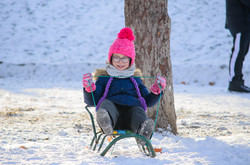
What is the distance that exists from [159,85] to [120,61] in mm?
470

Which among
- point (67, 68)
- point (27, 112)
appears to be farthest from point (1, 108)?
point (67, 68)

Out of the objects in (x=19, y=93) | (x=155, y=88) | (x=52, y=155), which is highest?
(x=155, y=88)

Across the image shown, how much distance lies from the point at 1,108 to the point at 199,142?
3731 millimetres

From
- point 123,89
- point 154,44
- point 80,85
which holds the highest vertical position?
point 154,44

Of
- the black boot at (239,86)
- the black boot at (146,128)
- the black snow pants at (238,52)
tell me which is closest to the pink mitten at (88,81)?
the black boot at (146,128)

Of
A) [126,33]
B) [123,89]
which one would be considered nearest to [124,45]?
[126,33]

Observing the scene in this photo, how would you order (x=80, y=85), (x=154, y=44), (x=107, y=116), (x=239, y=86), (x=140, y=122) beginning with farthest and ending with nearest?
(x=80, y=85) → (x=239, y=86) → (x=154, y=44) → (x=140, y=122) → (x=107, y=116)

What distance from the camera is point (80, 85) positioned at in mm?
8664

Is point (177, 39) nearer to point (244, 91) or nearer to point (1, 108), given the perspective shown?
point (244, 91)

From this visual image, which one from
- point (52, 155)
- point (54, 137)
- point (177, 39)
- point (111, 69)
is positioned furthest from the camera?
point (177, 39)

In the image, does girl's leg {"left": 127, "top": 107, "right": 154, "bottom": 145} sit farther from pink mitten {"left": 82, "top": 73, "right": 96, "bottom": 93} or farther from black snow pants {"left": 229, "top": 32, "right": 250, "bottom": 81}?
black snow pants {"left": 229, "top": 32, "right": 250, "bottom": 81}

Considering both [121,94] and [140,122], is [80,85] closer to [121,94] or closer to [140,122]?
[121,94]

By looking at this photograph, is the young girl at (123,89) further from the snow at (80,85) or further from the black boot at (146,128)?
the snow at (80,85)

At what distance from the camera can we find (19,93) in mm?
6906
